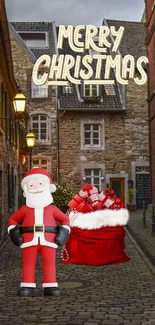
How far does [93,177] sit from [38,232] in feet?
69.6

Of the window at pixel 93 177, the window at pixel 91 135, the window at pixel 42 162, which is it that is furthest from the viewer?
the window at pixel 91 135

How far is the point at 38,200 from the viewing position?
7.78 m

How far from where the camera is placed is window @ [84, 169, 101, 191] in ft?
94.3

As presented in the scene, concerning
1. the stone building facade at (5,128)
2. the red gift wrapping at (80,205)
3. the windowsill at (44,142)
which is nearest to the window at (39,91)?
the windowsill at (44,142)

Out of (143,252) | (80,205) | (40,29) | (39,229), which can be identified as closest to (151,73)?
(143,252)

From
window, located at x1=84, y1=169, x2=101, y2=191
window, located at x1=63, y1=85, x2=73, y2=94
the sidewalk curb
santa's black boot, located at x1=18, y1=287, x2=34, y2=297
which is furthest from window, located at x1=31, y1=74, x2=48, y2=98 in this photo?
santa's black boot, located at x1=18, y1=287, x2=34, y2=297

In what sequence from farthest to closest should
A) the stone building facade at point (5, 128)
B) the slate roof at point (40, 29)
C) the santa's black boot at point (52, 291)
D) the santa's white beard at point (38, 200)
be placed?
the slate roof at point (40, 29) → the stone building facade at point (5, 128) → the santa's white beard at point (38, 200) → the santa's black boot at point (52, 291)

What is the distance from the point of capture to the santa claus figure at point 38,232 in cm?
750

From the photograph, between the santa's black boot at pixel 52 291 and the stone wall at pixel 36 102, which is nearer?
the santa's black boot at pixel 52 291

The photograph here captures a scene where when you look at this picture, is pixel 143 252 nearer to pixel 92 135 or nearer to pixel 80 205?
pixel 80 205

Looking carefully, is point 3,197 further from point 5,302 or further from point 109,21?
point 109,21

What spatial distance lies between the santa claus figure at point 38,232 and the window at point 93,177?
68.2ft

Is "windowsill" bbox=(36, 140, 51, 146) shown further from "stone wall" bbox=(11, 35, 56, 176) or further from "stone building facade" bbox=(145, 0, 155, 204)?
"stone building facade" bbox=(145, 0, 155, 204)

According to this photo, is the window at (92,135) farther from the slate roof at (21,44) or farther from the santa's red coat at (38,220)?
the santa's red coat at (38,220)
